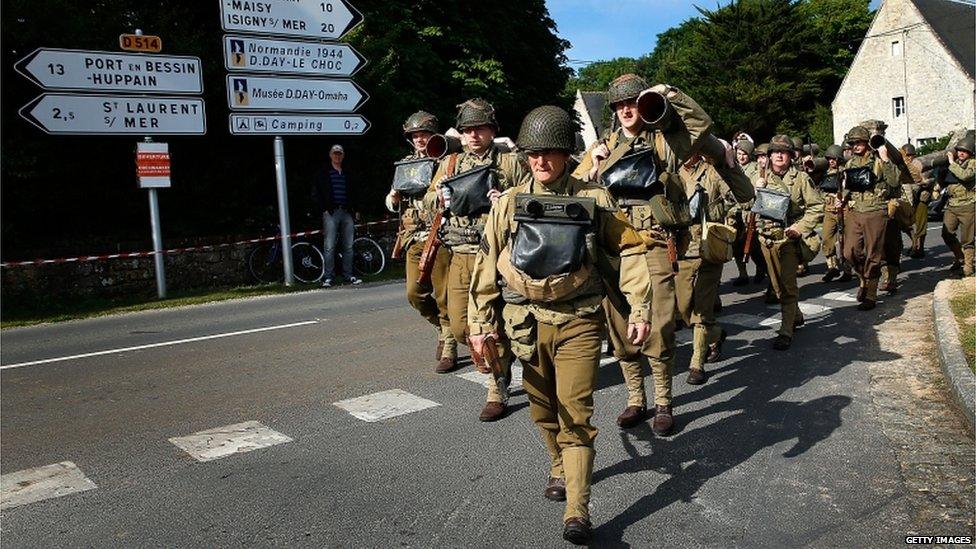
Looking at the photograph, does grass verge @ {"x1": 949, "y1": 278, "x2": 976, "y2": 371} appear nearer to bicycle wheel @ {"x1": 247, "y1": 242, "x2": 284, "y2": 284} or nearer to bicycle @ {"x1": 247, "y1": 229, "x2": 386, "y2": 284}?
bicycle @ {"x1": 247, "y1": 229, "x2": 386, "y2": 284}

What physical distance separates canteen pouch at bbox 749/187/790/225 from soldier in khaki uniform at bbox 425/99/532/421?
132 inches

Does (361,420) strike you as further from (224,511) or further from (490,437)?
(224,511)

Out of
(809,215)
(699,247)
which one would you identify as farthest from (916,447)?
(809,215)

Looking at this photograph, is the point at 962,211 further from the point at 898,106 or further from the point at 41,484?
the point at 898,106

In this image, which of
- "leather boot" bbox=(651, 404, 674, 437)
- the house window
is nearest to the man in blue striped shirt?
"leather boot" bbox=(651, 404, 674, 437)

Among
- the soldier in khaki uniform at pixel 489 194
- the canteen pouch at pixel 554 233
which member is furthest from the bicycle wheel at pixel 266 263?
the canteen pouch at pixel 554 233

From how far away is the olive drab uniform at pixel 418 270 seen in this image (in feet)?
22.8

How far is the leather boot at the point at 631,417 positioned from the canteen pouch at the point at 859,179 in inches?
229

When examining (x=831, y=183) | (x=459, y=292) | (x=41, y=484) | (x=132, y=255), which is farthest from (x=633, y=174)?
(x=132, y=255)

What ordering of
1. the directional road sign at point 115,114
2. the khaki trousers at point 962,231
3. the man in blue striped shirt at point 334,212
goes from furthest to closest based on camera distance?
1. the man in blue striped shirt at point 334,212
2. the directional road sign at point 115,114
3. the khaki trousers at point 962,231

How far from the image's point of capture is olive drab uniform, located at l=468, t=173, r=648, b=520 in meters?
3.87

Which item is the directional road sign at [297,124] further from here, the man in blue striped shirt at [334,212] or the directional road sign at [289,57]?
the man in blue striped shirt at [334,212]

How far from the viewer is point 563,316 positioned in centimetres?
392

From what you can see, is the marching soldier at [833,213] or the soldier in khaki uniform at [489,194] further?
the marching soldier at [833,213]
